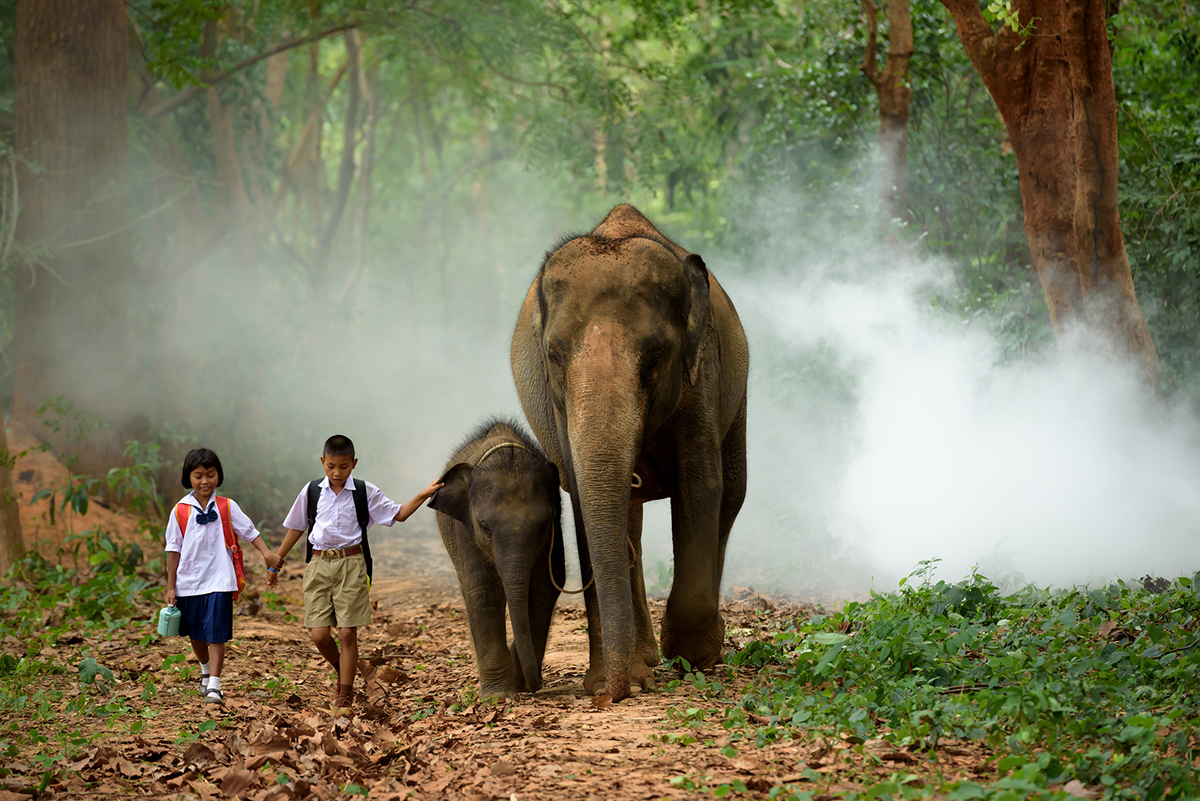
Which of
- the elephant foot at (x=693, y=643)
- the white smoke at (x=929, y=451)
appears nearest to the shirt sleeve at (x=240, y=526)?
the elephant foot at (x=693, y=643)

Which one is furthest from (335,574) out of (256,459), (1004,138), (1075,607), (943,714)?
(256,459)

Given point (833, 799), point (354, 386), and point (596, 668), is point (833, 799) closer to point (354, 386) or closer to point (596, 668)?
point (596, 668)

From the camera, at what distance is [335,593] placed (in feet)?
20.3

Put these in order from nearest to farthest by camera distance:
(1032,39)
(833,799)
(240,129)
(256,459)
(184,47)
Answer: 1. (833,799)
2. (1032,39)
3. (184,47)
4. (256,459)
5. (240,129)

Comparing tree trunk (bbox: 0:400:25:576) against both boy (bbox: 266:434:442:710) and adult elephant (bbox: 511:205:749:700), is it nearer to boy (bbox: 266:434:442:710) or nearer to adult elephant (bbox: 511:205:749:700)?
boy (bbox: 266:434:442:710)

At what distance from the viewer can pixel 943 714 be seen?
4277 mm

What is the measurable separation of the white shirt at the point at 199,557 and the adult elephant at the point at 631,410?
1972 millimetres

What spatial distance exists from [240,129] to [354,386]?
26.6 ft

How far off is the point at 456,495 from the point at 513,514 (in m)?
0.53

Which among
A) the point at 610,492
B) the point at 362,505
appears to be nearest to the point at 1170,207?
the point at 610,492

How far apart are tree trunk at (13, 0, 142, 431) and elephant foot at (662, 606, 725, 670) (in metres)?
10.2

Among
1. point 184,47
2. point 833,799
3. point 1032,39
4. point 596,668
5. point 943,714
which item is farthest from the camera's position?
point 184,47

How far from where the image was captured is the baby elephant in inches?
229

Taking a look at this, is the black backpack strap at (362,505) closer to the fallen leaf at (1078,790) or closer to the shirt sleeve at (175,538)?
the shirt sleeve at (175,538)
